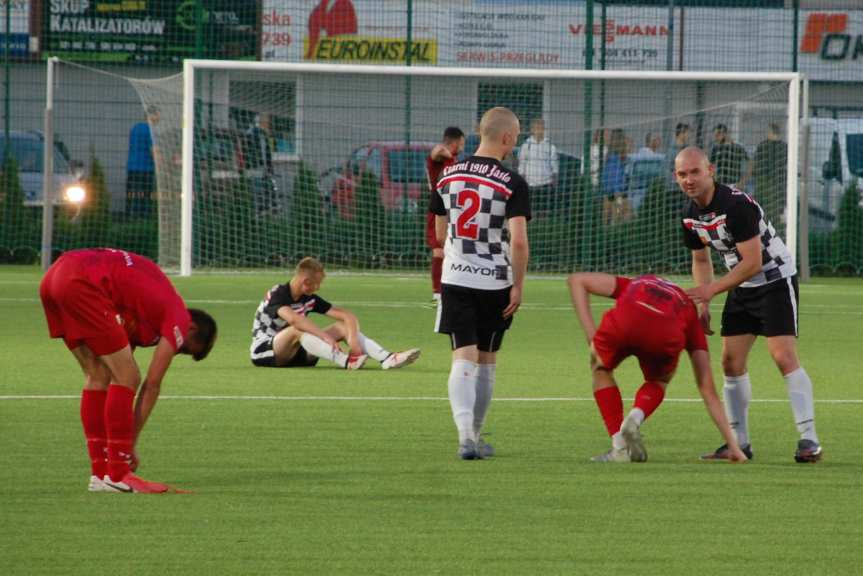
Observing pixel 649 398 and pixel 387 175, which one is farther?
pixel 387 175

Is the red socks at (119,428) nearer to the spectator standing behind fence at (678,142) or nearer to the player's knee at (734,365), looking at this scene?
the player's knee at (734,365)

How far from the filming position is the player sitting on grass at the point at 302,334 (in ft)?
42.2

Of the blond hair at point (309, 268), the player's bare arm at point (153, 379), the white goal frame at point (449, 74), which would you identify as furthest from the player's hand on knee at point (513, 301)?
the white goal frame at point (449, 74)

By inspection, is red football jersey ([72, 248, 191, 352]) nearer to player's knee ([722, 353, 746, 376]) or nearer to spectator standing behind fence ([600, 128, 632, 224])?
player's knee ([722, 353, 746, 376])

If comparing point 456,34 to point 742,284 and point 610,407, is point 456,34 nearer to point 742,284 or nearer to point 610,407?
point 742,284

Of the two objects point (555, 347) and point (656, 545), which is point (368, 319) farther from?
point (656, 545)

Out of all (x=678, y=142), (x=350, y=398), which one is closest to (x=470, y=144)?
(x=678, y=142)

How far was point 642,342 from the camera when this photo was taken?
27.3 feet

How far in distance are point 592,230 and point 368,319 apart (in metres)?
7.26

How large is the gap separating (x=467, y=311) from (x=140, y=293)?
1.99 m

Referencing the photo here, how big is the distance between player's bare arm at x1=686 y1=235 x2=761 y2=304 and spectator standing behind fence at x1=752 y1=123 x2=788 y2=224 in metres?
15.7

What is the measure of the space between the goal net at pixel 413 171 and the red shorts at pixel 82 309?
1526cm

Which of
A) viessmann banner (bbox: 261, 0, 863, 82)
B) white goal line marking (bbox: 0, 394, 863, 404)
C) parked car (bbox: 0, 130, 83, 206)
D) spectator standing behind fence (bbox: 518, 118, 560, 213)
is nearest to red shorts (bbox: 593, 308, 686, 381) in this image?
white goal line marking (bbox: 0, 394, 863, 404)

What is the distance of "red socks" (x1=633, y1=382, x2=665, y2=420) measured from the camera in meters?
8.33
